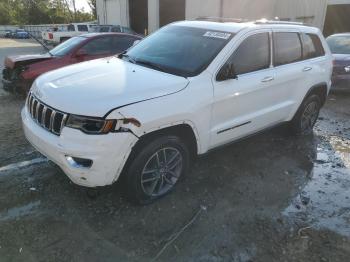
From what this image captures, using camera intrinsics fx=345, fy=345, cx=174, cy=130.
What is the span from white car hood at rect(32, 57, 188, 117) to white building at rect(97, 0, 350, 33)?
16.4 metres

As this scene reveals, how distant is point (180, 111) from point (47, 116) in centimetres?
128

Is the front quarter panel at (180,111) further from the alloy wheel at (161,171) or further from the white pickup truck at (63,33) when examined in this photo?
the white pickup truck at (63,33)

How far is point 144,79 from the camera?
11.7ft

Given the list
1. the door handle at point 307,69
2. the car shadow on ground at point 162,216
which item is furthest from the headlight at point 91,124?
the door handle at point 307,69

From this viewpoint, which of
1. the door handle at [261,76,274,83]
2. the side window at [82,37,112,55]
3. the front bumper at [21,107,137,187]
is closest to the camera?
the front bumper at [21,107,137,187]

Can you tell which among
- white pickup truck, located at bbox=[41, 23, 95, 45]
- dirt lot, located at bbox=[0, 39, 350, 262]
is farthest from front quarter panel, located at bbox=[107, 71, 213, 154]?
white pickup truck, located at bbox=[41, 23, 95, 45]

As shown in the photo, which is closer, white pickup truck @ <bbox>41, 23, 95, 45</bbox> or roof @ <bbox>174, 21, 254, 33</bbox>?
roof @ <bbox>174, 21, 254, 33</bbox>

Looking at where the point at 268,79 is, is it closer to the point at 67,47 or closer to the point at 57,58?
the point at 57,58

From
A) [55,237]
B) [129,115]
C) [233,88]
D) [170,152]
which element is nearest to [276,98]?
[233,88]

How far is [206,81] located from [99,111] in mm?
1248

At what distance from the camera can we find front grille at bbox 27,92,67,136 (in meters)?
3.18

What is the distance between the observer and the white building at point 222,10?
62.2 feet

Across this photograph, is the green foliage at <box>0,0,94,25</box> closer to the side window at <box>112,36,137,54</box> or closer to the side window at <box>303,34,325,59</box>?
the side window at <box>112,36,137,54</box>

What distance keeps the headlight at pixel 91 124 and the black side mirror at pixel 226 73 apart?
1382 millimetres
